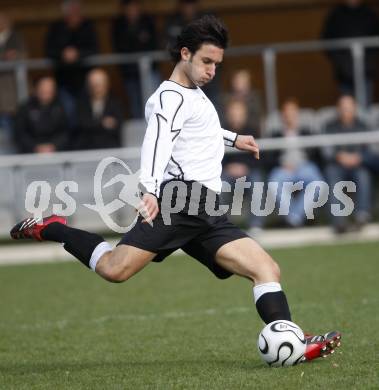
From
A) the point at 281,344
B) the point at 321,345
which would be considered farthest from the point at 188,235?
the point at 321,345

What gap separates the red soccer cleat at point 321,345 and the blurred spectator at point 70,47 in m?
8.40

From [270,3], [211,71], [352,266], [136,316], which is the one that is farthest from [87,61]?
[211,71]

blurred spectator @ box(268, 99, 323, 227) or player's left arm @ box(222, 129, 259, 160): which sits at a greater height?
player's left arm @ box(222, 129, 259, 160)

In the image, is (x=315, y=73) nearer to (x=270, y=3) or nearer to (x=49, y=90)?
(x=270, y=3)

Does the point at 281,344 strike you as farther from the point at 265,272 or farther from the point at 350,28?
the point at 350,28

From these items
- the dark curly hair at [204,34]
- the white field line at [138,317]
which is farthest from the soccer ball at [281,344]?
the white field line at [138,317]

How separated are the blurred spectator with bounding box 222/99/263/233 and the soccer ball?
6.92 m

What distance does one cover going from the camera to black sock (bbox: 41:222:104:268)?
20.2 ft

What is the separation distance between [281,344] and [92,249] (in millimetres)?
1247

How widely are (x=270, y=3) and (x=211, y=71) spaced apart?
34.2 ft

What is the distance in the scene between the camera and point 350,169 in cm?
1275

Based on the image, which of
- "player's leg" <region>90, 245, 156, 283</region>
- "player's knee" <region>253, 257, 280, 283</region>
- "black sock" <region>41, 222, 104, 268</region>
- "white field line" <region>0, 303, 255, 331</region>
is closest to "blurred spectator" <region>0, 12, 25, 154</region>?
"white field line" <region>0, 303, 255, 331</region>

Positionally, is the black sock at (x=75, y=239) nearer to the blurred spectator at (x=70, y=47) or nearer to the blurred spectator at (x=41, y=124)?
the blurred spectator at (x=41, y=124)

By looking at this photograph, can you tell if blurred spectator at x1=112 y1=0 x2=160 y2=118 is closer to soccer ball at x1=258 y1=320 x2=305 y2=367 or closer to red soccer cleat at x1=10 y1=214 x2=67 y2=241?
red soccer cleat at x1=10 y1=214 x2=67 y2=241
